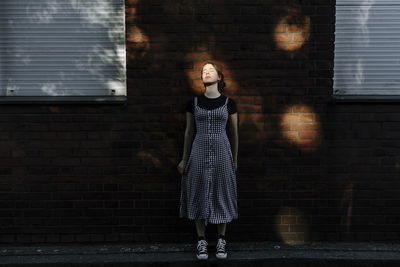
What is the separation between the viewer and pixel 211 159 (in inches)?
186

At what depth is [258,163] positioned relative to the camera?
17.2 feet

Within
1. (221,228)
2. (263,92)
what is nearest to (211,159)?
(221,228)

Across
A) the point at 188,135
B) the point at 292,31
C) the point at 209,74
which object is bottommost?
the point at 188,135

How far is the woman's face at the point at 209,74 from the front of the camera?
4.70m

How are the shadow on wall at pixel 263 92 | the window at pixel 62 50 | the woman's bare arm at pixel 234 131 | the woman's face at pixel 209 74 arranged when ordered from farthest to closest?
the window at pixel 62 50
the shadow on wall at pixel 263 92
the woman's bare arm at pixel 234 131
the woman's face at pixel 209 74

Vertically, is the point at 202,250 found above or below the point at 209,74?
below

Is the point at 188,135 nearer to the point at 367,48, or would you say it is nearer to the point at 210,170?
the point at 210,170

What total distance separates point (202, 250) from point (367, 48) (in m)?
2.69

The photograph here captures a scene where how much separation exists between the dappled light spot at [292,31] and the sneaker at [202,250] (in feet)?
6.84

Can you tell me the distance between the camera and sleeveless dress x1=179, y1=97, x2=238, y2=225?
473 cm

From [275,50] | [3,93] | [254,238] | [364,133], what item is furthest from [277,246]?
[3,93]

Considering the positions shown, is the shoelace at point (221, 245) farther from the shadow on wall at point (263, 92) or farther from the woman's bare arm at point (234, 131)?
the woman's bare arm at point (234, 131)

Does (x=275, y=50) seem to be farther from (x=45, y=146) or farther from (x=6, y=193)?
(x=6, y=193)

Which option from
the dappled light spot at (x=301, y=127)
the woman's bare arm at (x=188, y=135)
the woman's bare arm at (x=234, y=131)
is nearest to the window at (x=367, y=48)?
the dappled light spot at (x=301, y=127)
